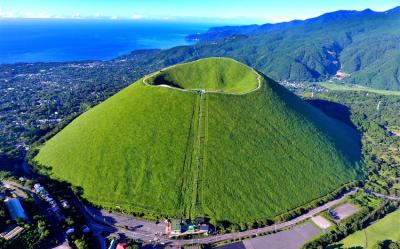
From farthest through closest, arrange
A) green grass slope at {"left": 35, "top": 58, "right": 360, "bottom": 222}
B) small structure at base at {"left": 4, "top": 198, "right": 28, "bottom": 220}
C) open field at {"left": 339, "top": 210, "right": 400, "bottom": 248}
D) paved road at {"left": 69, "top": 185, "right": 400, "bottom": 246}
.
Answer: green grass slope at {"left": 35, "top": 58, "right": 360, "bottom": 222}, open field at {"left": 339, "top": 210, "right": 400, "bottom": 248}, paved road at {"left": 69, "top": 185, "right": 400, "bottom": 246}, small structure at base at {"left": 4, "top": 198, "right": 28, "bottom": 220}

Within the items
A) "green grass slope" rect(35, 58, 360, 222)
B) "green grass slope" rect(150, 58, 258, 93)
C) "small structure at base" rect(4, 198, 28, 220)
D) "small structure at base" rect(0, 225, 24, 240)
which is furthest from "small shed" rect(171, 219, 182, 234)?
"green grass slope" rect(150, 58, 258, 93)

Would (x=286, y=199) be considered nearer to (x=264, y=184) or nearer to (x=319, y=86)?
(x=264, y=184)

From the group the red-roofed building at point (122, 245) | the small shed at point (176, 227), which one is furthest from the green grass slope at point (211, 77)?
the red-roofed building at point (122, 245)

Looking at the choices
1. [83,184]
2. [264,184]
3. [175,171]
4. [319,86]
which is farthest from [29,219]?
[319,86]

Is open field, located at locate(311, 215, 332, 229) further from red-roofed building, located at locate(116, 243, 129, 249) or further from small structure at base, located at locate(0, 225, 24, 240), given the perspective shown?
small structure at base, located at locate(0, 225, 24, 240)

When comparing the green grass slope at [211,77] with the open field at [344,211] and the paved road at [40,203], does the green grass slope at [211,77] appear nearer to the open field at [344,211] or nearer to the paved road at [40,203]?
the open field at [344,211]

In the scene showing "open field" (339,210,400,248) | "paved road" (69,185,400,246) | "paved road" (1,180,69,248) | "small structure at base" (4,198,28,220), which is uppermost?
"small structure at base" (4,198,28,220)
